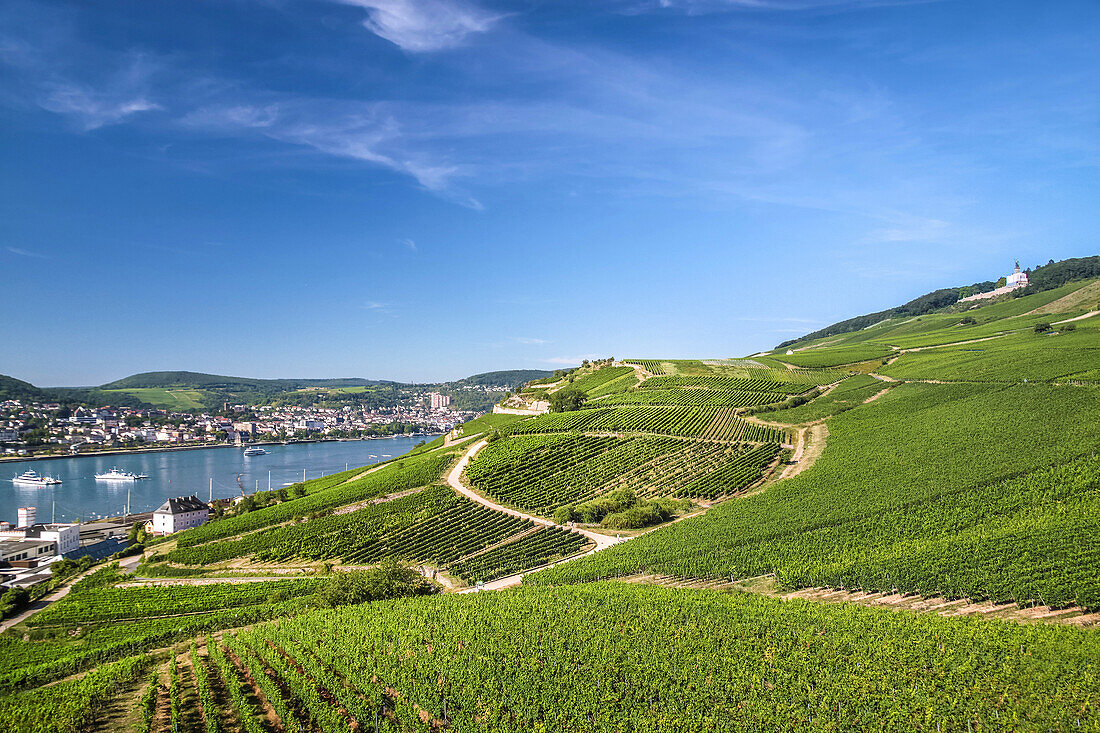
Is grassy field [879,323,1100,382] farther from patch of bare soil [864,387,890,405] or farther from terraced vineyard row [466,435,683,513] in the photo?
terraced vineyard row [466,435,683,513]

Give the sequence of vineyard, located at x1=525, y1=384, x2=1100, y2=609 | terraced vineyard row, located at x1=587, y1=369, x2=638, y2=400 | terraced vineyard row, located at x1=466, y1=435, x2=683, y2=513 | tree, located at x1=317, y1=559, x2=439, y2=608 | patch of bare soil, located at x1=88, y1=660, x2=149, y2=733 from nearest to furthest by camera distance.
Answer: patch of bare soil, located at x1=88, y1=660, x2=149, y2=733 < vineyard, located at x1=525, y1=384, x2=1100, y2=609 < tree, located at x1=317, y1=559, x2=439, y2=608 < terraced vineyard row, located at x1=466, y1=435, x2=683, y2=513 < terraced vineyard row, located at x1=587, y1=369, x2=638, y2=400

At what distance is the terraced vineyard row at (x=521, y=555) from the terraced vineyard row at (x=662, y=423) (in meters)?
23.8

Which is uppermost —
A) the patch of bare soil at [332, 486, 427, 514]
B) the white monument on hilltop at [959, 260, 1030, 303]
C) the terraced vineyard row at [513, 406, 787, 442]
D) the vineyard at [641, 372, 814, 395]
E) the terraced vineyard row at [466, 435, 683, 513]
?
the white monument on hilltop at [959, 260, 1030, 303]

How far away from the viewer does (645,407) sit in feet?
240

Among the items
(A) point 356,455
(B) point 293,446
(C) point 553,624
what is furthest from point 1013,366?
(B) point 293,446

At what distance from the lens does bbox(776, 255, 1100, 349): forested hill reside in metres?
125

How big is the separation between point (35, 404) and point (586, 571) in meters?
244

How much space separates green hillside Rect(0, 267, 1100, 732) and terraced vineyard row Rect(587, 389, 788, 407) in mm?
5133

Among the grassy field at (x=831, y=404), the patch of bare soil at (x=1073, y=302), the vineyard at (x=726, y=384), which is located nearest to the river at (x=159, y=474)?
the vineyard at (x=726, y=384)

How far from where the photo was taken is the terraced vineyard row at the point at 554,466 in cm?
5072

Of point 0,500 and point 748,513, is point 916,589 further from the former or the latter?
point 0,500

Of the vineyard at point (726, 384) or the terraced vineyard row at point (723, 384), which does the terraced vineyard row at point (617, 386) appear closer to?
the terraced vineyard row at point (723, 384)

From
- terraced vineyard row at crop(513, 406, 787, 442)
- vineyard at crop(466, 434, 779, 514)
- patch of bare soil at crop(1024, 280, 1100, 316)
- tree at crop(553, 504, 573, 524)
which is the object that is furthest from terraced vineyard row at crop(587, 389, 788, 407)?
patch of bare soil at crop(1024, 280, 1100, 316)

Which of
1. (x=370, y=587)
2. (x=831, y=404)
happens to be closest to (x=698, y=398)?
(x=831, y=404)
